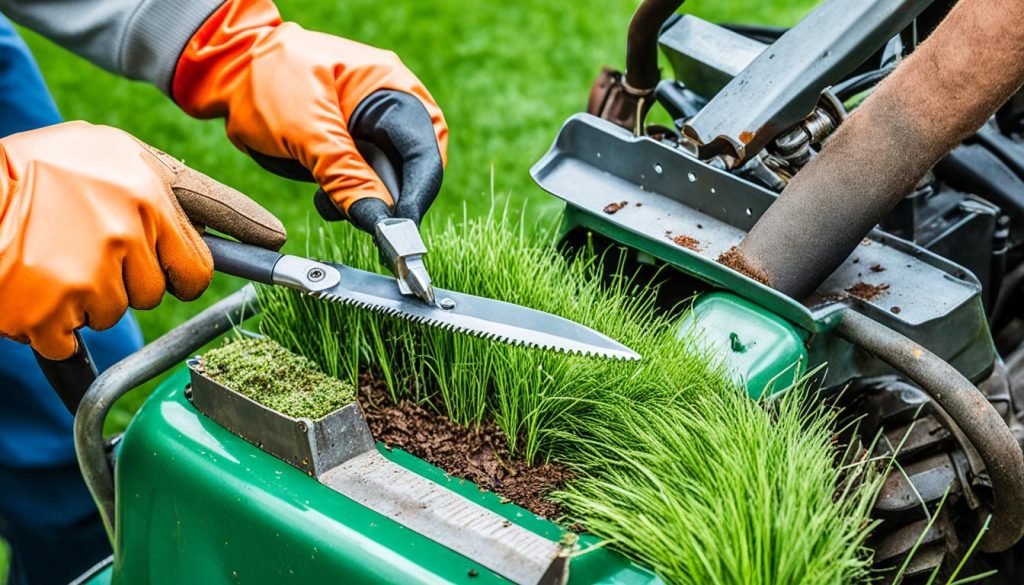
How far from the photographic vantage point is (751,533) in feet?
3.14

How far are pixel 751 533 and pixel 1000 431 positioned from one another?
305 millimetres

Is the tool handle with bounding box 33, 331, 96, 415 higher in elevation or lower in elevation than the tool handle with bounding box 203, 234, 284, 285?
lower

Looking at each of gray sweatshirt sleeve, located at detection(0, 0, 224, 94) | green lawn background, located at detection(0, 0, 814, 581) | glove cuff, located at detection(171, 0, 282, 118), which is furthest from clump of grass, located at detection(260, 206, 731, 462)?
green lawn background, located at detection(0, 0, 814, 581)

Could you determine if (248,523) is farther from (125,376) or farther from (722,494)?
(722,494)

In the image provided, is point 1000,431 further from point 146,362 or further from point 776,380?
point 146,362

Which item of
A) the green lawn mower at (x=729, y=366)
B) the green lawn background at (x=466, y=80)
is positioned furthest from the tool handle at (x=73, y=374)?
the green lawn background at (x=466, y=80)

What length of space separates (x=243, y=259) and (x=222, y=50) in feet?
1.55

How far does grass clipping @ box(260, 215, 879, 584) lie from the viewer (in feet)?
3.15

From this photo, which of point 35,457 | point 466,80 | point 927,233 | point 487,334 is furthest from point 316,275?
point 466,80

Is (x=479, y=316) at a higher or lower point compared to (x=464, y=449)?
higher

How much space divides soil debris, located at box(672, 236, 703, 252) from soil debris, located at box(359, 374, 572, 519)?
11.9 inches

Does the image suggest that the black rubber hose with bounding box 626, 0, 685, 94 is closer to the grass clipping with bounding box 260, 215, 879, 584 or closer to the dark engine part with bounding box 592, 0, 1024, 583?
the dark engine part with bounding box 592, 0, 1024, 583

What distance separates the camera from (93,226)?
1147 millimetres

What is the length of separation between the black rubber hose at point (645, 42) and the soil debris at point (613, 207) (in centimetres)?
25
